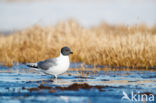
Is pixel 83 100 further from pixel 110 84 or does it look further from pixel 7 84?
pixel 7 84

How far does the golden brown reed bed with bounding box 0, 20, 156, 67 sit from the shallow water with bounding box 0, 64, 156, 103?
1717 millimetres

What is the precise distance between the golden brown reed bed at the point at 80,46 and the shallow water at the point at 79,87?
5.63 ft

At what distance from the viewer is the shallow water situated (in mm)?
7008

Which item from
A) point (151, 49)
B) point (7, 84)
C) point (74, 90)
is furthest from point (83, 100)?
point (151, 49)

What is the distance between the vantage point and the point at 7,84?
8789 millimetres

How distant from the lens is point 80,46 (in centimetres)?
1576

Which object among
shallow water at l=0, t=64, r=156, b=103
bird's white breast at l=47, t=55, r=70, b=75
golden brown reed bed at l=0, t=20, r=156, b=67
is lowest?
shallow water at l=0, t=64, r=156, b=103

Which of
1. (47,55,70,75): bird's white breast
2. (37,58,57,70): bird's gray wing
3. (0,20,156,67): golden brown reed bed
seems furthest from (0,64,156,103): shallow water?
(0,20,156,67): golden brown reed bed

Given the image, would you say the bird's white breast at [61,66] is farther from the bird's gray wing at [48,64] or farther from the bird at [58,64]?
the bird's gray wing at [48,64]

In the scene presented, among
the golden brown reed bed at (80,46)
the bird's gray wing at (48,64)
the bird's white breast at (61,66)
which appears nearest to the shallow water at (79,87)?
the bird's white breast at (61,66)

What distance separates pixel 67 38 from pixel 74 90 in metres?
8.53

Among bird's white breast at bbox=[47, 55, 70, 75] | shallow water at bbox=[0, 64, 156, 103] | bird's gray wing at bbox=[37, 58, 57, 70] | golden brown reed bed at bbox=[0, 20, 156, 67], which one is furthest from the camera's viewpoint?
golden brown reed bed at bbox=[0, 20, 156, 67]

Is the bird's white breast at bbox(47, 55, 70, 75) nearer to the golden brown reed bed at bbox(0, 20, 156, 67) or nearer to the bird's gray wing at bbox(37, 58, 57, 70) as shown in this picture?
the bird's gray wing at bbox(37, 58, 57, 70)

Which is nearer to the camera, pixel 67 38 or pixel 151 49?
pixel 151 49
